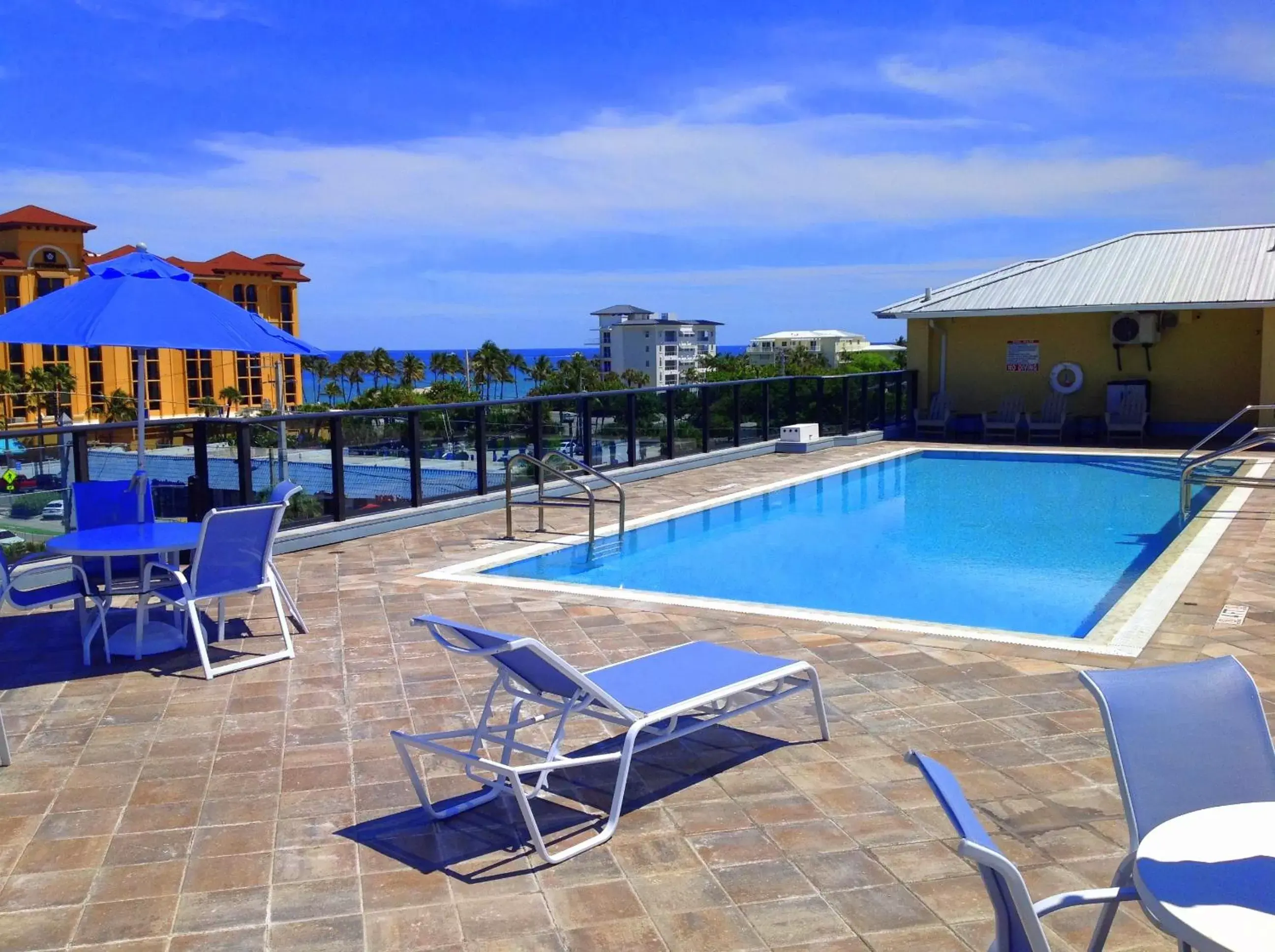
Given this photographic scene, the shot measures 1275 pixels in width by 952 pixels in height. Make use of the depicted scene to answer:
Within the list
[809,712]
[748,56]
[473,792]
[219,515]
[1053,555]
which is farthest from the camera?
[748,56]

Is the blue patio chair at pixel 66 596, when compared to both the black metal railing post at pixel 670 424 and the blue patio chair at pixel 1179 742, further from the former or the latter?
the black metal railing post at pixel 670 424

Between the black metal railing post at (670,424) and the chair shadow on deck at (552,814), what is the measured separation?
9849 mm

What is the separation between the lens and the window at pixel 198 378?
76000mm

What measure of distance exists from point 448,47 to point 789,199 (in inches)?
624

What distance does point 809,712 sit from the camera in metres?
4.99

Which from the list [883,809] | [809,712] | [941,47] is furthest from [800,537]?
[941,47]

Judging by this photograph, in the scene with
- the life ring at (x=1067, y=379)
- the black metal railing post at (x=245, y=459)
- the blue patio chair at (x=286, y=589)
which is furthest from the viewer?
the life ring at (x=1067, y=379)

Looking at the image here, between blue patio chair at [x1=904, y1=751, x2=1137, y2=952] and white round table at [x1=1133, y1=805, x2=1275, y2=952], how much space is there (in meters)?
0.23

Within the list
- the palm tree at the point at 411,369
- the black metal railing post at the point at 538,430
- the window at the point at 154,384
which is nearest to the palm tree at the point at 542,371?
the palm tree at the point at 411,369

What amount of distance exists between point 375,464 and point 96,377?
72908mm

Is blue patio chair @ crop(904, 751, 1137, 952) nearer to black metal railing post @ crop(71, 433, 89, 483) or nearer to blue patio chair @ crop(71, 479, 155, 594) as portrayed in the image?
blue patio chair @ crop(71, 479, 155, 594)

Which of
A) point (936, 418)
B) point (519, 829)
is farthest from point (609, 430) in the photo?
point (519, 829)

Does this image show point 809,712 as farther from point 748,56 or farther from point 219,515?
point 748,56

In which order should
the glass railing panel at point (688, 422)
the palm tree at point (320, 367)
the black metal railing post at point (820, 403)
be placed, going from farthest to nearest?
the palm tree at point (320, 367) < the black metal railing post at point (820, 403) < the glass railing panel at point (688, 422)
